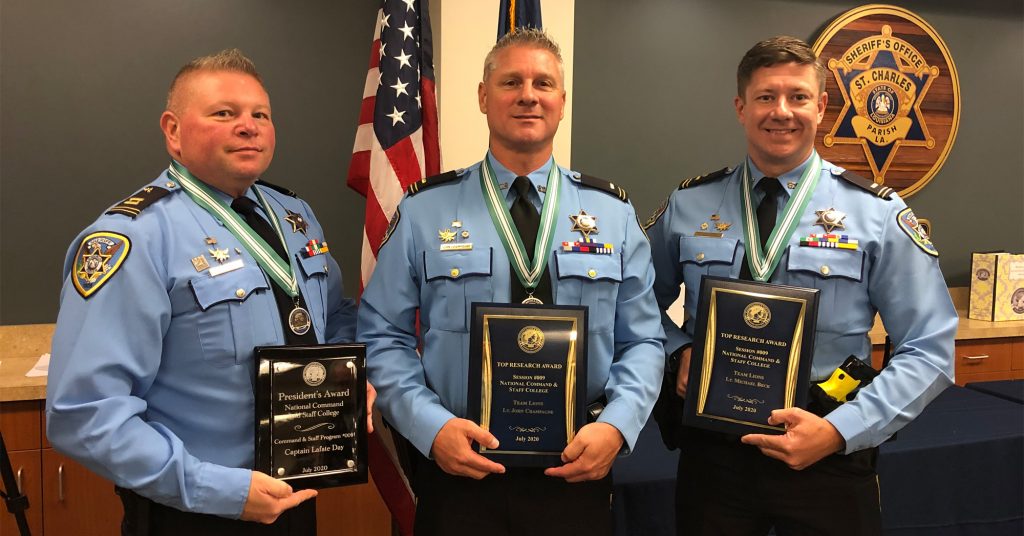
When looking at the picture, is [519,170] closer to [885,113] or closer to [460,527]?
[460,527]

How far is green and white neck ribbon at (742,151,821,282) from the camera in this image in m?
1.79

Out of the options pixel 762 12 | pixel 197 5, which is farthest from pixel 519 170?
pixel 762 12

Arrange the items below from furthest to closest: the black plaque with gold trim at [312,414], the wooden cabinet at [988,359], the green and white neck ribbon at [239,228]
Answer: the wooden cabinet at [988,359] < the green and white neck ribbon at [239,228] < the black plaque with gold trim at [312,414]

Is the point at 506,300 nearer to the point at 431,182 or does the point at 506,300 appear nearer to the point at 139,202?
the point at 431,182

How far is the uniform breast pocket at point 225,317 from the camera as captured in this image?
1446 mm

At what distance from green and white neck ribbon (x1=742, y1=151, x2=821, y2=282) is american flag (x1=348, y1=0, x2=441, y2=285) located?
1.25m

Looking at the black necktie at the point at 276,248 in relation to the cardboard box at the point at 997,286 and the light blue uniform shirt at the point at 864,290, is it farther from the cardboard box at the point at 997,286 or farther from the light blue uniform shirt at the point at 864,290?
the cardboard box at the point at 997,286

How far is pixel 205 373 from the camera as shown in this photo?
4.78ft

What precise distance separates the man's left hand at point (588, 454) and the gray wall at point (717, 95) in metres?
2.34

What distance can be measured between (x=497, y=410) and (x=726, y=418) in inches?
21.8

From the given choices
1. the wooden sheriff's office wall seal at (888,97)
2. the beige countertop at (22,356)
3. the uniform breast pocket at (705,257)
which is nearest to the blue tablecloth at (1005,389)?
the beige countertop at (22,356)

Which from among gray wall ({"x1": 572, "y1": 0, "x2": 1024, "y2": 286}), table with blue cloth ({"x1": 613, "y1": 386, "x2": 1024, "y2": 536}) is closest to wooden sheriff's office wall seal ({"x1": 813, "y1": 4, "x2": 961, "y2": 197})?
gray wall ({"x1": 572, "y1": 0, "x2": 1024, "y2": 286})

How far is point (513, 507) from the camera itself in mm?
1582

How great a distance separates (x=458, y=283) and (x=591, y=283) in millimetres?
310
